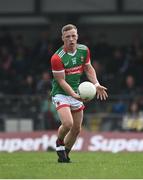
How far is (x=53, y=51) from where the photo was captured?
2877 centimetres

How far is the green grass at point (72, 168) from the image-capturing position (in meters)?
13.2

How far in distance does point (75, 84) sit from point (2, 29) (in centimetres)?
1627

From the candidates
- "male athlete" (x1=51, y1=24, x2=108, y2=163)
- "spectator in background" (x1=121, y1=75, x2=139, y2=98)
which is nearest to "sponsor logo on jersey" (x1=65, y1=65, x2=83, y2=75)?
"male athlete" (x1=51, y1=24, x2=108, y2=163)

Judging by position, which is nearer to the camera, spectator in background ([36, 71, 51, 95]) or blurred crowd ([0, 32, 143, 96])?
spectator in background ([36, 71, 51, 95])

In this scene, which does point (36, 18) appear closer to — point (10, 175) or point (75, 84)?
point (75, 84)

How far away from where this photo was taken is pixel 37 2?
29172 millimetres

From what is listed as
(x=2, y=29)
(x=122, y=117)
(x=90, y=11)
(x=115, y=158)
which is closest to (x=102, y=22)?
(x=90, y=11)

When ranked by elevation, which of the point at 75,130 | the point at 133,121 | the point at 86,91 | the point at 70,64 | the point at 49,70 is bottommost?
the point at 133,121

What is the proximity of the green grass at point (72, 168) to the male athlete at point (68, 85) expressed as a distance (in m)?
0.53

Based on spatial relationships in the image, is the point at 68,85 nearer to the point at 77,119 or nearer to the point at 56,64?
the point at 56,64

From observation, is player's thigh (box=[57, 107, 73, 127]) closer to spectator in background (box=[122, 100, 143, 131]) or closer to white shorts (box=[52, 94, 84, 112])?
white shorts (box=[52, 94, 84, 112])

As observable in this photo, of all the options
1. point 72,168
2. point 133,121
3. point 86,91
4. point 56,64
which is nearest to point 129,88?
point 133,121

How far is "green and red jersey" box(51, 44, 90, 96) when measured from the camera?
49.6ft

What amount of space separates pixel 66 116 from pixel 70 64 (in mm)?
982
